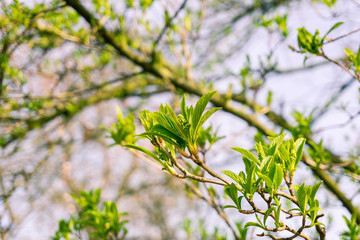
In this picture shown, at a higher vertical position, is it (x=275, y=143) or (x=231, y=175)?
(x=275, y=143)

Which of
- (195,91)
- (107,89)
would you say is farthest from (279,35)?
(107,89)

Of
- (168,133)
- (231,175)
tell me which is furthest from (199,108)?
(231,175)

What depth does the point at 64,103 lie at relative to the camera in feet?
12.0

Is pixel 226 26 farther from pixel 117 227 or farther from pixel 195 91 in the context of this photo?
pixel 117 227

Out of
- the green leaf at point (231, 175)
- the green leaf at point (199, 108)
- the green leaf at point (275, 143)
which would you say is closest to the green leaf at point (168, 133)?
the green leaf at point (199, 108)

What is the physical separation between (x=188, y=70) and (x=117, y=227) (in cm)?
181

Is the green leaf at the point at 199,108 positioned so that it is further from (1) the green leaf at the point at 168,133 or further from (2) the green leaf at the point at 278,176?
(2) the green leaf at the point at 278,176

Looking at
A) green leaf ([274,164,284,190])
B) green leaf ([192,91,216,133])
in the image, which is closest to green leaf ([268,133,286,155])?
green leaf ([274,164,284,190])

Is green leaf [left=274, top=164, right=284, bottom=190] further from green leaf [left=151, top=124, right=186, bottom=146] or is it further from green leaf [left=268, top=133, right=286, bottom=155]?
green leaf [left=151, top=124, right=186, bottom=146]

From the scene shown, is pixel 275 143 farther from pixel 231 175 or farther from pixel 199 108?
pixel 199 108

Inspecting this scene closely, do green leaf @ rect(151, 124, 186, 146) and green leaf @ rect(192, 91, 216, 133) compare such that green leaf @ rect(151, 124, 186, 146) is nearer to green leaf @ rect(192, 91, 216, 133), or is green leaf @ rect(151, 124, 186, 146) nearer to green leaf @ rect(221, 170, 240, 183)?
green leaf @ rect(192, 91, 216, 133)

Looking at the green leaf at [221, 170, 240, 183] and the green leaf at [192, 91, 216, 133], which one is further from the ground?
the green leaf at [192, 91, 216, 133]

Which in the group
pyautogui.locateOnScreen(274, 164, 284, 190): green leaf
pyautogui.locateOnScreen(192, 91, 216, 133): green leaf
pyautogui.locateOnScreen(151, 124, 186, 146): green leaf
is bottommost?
pyautogui.locateOnScreen(274, 164, 284, 190): green leaf

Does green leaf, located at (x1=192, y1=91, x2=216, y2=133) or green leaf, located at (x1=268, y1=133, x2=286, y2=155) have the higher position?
green leaf, located at (x1=192, y1=91, x2=216, y2=133)
